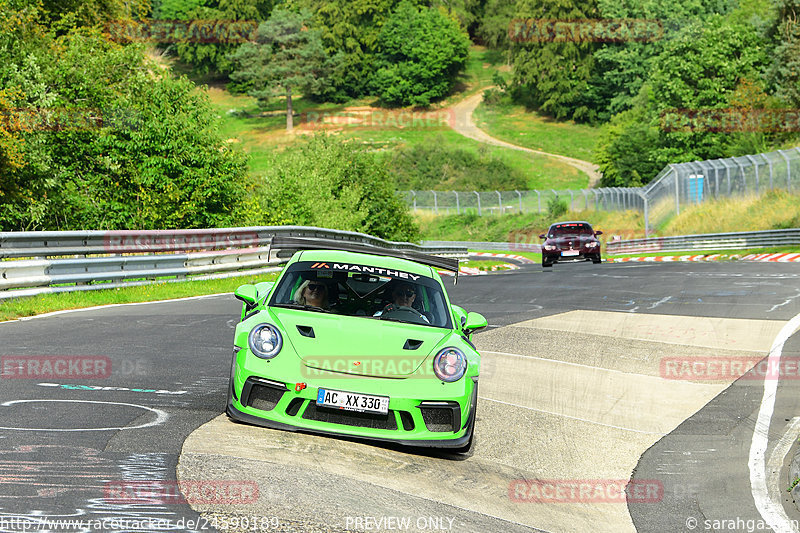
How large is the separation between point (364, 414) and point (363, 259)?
211 cm

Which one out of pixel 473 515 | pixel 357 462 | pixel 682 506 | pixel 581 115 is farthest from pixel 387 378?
pixel 581 115

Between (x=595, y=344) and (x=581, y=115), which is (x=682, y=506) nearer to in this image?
(x=595, y=344)

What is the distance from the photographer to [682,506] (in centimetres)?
666

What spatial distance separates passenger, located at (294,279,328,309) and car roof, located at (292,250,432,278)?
0.36 metres

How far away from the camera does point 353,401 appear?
6.73 metres

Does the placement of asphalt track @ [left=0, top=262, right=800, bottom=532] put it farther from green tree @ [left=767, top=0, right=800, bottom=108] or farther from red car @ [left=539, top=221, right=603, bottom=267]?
green tree @ [left=767, top=0, right=800, bottom=108]

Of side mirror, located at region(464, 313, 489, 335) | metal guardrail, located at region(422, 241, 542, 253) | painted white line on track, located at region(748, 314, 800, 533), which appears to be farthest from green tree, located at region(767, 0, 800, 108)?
side mirror, located at region(464, 313, 489, 335)

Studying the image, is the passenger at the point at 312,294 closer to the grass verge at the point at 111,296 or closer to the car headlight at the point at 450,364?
the car headlight at the point at 450,364

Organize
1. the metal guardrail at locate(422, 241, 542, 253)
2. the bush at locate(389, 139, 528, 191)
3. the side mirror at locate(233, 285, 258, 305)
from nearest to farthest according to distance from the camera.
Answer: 1. the side mirror at locate(233, 285, 258, 305)
2. the metal guardrail at locate(422, 241, 542, 253)
3. the bush at locate(389, 139, 528, 191)

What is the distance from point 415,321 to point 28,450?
9.74 feet

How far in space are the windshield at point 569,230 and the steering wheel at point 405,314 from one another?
1013 inches

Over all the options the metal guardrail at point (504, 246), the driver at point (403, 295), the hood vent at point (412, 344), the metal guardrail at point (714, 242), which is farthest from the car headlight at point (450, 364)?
the metal guardrail at point (504, 246)

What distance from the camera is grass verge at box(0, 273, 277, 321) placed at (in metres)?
14.1

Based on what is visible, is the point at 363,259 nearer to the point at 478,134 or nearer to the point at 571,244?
the point at 571,244
